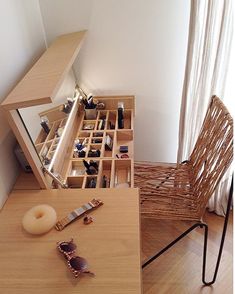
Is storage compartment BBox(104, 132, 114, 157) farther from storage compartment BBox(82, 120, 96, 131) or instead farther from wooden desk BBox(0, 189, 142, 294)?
wooden desk BBox(0, 189, 142, 294)

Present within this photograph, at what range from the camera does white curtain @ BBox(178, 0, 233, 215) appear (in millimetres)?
1130

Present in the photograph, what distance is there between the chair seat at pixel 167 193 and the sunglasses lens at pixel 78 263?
52 cm

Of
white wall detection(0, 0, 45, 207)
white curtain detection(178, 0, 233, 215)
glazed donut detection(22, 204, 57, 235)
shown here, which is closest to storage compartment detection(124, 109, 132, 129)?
white curtain detection(178, 0, 233, 215)

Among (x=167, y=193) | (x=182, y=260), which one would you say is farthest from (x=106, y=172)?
(x=182, y=260)

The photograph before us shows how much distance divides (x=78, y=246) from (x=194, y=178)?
76cm

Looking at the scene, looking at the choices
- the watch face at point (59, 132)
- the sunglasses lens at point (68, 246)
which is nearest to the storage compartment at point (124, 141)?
the watch face at point (59, 132)

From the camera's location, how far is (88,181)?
3.52 feet

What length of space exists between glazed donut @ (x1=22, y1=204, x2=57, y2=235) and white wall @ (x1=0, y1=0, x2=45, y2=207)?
163 mm

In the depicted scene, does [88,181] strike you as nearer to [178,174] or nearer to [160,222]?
[178,174]

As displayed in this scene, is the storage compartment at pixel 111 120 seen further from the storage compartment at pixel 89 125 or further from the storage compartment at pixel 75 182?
the storage compartment at pixel 75 182

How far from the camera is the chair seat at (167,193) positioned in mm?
1190

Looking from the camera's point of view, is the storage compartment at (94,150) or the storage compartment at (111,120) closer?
the storage compartment at (94,150)

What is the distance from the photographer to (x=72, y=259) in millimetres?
726

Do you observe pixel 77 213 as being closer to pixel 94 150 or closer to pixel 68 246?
pixel 68 246
